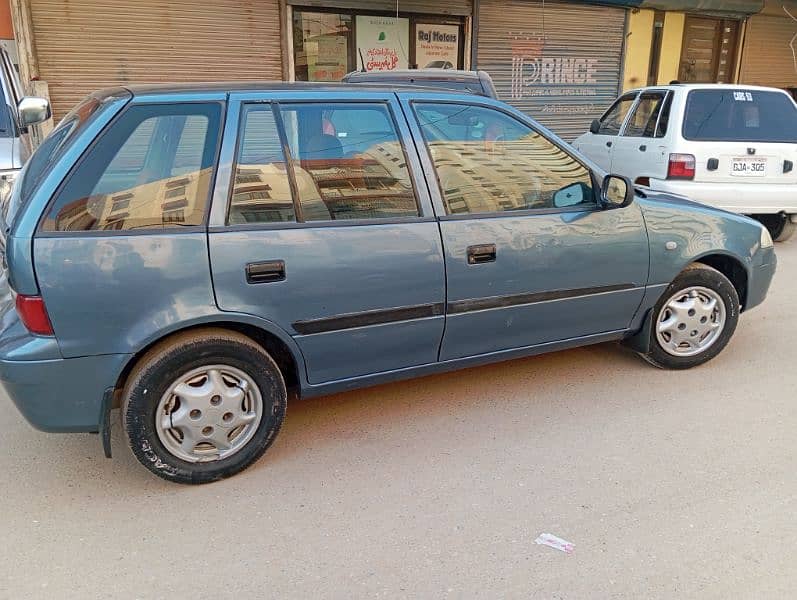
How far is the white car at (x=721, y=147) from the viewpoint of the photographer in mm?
6586

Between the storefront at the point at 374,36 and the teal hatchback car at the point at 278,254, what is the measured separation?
Answer: 22.7 ft

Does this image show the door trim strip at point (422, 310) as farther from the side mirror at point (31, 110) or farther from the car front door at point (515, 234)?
the side mirror at point (31, 110)

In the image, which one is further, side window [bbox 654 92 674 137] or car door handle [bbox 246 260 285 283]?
side window [bbox 654 92 674 137]

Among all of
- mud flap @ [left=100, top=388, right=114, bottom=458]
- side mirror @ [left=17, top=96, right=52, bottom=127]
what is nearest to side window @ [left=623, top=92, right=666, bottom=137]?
side mirror @ [left=17, top=96, right=52, bottom=127]

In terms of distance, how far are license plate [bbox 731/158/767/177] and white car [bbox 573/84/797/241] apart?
0.01 metres

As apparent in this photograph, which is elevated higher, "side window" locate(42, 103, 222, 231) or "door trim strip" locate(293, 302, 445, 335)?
"side window" locate(42, 103, 222, 231)

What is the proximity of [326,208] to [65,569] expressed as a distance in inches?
73.3

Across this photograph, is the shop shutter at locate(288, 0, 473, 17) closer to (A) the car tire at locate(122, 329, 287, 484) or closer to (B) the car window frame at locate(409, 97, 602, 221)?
(B) the car window frame at locate(409, 97, 602, 221)

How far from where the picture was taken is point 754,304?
427 cm

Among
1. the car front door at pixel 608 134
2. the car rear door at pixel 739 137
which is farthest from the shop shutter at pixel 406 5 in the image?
the car rear door at pixel 739 137

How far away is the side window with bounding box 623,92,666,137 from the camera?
704cm

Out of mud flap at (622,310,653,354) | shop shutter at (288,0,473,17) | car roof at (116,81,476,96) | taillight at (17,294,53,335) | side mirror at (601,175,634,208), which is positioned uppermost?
shop shutter at (288,0,473,17)

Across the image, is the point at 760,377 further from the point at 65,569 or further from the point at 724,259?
the point at 65,569

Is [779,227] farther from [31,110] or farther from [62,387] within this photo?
[31,110]
